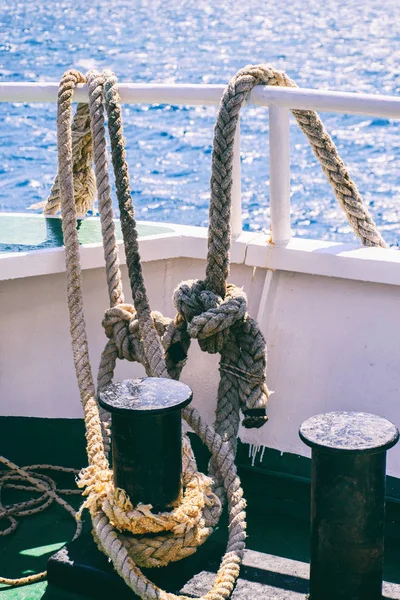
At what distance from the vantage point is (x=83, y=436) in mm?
3396

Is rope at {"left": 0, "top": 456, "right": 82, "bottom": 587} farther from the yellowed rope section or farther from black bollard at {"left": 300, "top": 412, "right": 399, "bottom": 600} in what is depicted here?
black bollard at {"left": 300, "top": 412, "right": 399, "bottom": 600}

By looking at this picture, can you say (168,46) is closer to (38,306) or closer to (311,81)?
(311,81)

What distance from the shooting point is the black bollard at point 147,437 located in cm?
228

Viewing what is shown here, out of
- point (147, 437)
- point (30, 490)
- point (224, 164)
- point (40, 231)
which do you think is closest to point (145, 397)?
point (147, 437)

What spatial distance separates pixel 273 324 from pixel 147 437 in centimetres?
96

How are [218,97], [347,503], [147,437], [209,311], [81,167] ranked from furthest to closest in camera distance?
[81,167], [218,97], [209,311], [147,437], [347,503]

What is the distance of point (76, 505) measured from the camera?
3.21 m

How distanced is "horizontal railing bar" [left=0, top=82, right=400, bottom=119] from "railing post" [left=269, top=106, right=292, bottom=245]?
2.8 inches

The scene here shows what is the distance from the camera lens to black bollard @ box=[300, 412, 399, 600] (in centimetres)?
212

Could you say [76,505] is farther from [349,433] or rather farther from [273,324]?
[349,433]

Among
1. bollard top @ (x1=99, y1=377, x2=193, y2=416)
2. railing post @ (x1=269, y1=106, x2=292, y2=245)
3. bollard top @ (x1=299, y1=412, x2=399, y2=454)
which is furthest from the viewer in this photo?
railing post @ (x1=269, y1=106, x2=292, y2=245)

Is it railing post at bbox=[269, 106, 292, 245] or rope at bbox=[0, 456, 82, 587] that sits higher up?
railing post at bbox=[269, 106, 292, 245]

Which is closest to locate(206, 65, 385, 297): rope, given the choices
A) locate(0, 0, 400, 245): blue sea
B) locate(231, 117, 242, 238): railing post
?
locate(231, 117, 242, 238): railing post

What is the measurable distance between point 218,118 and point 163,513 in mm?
1198
